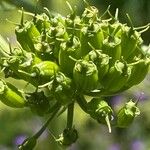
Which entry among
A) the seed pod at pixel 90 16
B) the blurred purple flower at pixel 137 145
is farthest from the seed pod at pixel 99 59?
the blurred purple flower at pixel 137 145

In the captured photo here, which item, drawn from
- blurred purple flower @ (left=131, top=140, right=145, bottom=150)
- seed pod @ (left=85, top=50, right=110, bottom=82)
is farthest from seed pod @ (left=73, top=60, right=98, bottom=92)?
blurred purple flower @ (left=131, top=140, right=145, bottom=150)

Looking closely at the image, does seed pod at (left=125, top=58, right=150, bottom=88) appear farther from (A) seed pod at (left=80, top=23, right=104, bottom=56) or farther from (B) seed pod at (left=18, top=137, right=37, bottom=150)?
(B) seed pod at (left=18, top=137, right=37, bottom=150)

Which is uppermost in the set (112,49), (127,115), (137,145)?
(112,49)

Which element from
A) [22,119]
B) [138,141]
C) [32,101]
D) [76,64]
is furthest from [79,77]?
[22,119]

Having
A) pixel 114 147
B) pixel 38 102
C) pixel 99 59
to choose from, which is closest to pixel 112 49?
pixel 99 59

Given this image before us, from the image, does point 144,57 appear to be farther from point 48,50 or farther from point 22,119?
point 22,119

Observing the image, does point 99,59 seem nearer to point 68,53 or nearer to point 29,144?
point 68,53
